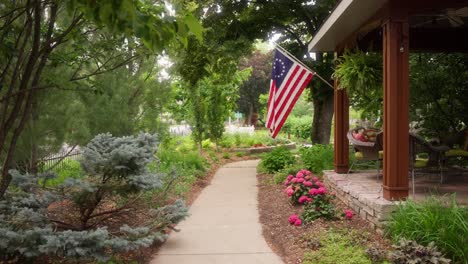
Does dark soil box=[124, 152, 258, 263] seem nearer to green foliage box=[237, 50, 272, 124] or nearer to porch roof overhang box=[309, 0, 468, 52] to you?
porch roof overhang box=[309, 0, 468, 52]

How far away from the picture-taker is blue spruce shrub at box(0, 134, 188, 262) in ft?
13.6

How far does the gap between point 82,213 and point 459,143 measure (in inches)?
247

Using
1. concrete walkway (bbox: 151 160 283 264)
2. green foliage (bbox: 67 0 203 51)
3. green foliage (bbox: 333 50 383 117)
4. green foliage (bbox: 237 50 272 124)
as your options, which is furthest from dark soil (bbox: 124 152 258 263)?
green foliage (bbox: 237 50 272 124)

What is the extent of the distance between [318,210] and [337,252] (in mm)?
1670

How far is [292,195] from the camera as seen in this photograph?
7.31m

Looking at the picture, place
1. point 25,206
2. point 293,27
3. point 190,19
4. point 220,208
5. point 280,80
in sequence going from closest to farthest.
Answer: point 190,19
point 25,206
point 220,208
point 280,80
point 293,27

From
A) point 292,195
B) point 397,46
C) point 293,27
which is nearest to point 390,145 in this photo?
point 397,46

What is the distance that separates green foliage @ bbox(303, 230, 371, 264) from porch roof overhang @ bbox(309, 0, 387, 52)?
2.79 meters

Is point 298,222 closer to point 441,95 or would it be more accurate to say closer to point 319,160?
point 319,160

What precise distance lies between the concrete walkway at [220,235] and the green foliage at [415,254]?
4.03 ft

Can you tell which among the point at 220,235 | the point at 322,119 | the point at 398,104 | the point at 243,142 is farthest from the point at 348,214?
the point at 243,142

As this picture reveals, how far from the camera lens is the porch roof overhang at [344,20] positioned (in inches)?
224

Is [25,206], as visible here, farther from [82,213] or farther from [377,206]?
[377,206]

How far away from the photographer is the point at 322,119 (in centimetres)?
1369
